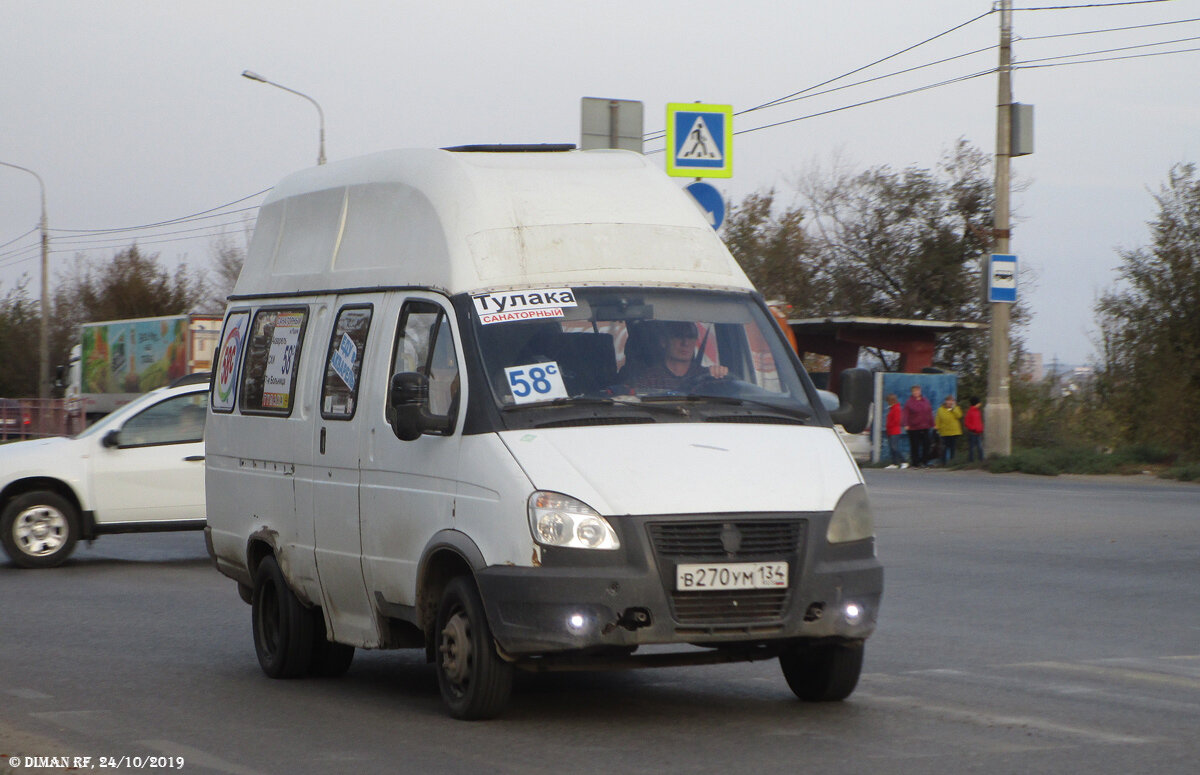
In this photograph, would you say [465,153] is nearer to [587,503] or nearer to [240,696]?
[587,503]

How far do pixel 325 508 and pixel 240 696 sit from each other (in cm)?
101

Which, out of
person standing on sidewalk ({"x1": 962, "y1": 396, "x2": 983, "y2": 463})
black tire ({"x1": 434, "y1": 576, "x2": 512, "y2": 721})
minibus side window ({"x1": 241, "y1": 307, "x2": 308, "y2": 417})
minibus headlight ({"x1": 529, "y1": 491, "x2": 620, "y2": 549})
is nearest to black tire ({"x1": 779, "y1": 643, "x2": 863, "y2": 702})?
minibus headlight ({"x1": 529, "y1": 491, "x2": 620, "y2": 549})

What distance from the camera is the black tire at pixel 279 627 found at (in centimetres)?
838

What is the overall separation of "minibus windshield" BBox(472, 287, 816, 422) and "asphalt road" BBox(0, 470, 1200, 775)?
1376mm

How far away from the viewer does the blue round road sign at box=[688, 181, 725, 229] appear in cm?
1426

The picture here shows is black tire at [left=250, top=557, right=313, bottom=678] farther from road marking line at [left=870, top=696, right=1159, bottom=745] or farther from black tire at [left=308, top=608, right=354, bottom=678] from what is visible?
road marking line at [left=870, top=696, right=1159, bottom=745]

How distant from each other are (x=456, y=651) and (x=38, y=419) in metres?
46.7

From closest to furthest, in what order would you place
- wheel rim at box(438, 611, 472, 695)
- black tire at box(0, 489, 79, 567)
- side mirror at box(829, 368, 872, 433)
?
wheel rim at box(438, 611, 472, 695), side mirror at box(829, 368, 872, 433), black tire at box(0, 489, 79, 567)

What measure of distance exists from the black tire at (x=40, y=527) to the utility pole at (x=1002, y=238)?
19.3 metres

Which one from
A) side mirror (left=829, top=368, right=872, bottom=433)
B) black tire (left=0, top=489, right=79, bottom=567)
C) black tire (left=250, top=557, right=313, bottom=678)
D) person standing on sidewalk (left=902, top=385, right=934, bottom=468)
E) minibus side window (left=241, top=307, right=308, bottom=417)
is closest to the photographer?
side mirror (left=829, top=368, right=872, bottom=433)

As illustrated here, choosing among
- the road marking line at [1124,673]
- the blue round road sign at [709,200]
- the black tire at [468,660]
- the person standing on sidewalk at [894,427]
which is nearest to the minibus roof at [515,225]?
the black tire at [468,660]

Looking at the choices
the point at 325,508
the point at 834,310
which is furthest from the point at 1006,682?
the point at 834,310

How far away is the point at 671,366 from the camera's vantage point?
7.16 m

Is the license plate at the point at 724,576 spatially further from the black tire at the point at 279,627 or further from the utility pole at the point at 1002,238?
the utility pole at the point at 1002,238
